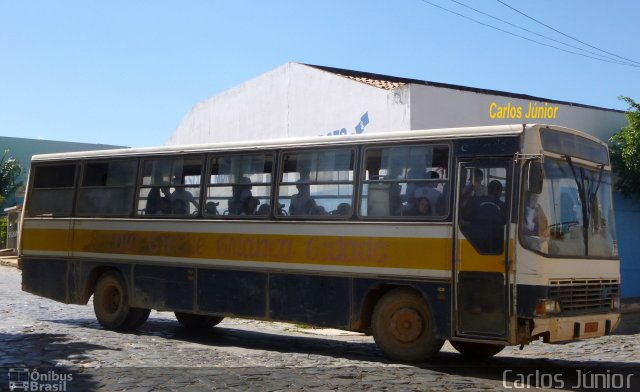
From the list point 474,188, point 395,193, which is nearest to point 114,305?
point 395,193

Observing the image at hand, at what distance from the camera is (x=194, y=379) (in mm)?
8508

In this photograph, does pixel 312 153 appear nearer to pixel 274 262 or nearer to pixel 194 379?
pixel 274 262

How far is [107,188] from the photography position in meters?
13.7

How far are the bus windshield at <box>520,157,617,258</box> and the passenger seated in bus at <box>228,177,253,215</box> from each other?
4.24 meters

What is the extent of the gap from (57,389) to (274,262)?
4.10 m

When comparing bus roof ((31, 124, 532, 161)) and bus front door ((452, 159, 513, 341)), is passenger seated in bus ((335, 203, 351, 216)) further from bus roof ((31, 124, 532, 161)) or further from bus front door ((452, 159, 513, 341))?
bus front door ((452, 159, 513, 341))

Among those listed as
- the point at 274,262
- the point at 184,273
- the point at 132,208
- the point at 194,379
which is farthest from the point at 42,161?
the point at 194,379

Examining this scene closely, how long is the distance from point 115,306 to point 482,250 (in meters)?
6.82

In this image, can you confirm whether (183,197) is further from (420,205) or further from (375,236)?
(420,205)

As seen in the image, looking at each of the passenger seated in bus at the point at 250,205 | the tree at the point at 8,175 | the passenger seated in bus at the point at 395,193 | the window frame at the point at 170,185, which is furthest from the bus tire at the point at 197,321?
the tree at the point at 8,175

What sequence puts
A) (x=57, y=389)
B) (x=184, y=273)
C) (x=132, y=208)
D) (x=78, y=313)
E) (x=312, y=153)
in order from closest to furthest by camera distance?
(x=57, y=389) < (x=312, y=153) < (x=184, y=273) < (x=132, y=208) < (x=78, y=313)

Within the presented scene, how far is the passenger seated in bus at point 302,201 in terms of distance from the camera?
1110 cm

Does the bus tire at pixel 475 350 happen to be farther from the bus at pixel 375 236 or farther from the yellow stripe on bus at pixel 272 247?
the yellow stripe on bus at pixel 272 247

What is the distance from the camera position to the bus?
9320 mm
